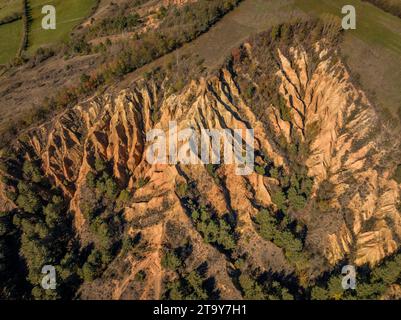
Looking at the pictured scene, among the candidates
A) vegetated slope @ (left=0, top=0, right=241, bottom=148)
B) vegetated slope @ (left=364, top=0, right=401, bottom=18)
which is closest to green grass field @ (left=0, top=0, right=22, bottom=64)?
vegetated slope @ (left=0, top=0, right=241, bottom=148)

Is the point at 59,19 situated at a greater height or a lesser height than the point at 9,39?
greater

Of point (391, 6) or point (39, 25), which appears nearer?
point (391, 6)

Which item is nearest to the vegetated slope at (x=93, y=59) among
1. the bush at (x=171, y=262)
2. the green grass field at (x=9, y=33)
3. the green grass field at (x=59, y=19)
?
the green grass field at (x=59, y=19)

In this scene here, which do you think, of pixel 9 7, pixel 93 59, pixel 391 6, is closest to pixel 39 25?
pixel 9 7

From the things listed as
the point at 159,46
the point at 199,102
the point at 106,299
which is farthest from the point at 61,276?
Result: the point at 159,46

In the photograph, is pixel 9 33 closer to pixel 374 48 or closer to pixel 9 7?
pixel 9 7

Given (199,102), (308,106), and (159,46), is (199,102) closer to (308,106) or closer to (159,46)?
(159,46)

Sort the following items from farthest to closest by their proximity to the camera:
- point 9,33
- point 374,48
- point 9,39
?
point 9,33 → point 9,39 → point 374,48

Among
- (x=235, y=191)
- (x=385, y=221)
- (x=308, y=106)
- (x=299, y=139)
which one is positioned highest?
(x=308, y=106)
